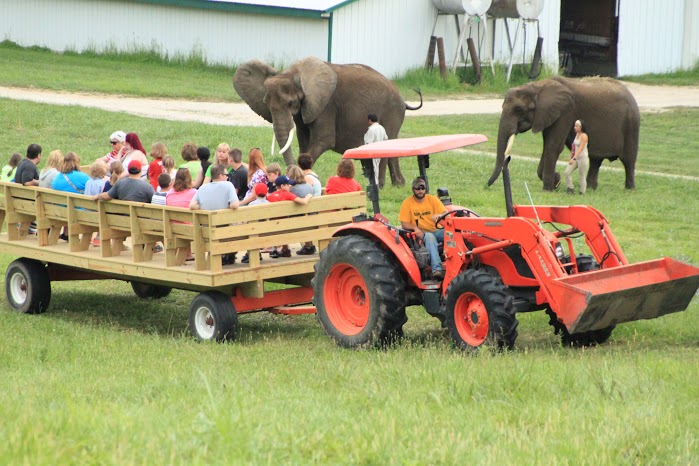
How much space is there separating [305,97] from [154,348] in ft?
36.8

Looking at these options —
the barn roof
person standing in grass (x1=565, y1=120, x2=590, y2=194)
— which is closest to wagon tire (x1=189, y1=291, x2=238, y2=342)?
person standing in grass (x1=565, y1=120, x2=590, y2=194)

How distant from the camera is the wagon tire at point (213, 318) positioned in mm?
12438

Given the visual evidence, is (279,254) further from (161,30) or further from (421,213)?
(161,30)

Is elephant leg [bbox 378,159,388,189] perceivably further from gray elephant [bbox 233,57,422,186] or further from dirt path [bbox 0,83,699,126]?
dirt path [bbox 0,83,699,126]

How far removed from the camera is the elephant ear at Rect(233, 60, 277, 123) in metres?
23.2

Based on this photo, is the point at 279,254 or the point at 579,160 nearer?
the point at 279,254

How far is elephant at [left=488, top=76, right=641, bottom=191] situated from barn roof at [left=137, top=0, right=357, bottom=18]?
13.1 metres

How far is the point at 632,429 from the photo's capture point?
24.8ft

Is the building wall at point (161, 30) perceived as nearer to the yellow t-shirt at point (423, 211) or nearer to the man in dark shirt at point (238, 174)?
the man in dark shirt at point (238, 174)

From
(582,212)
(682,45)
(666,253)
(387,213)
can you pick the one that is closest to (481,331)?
(582,212)

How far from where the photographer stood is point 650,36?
1788 inches

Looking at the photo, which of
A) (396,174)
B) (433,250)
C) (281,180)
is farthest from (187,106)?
(433,250)

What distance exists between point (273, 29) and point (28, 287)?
79.1ft

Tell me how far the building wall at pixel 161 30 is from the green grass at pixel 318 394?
72.8 feet
